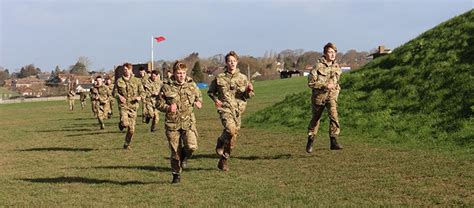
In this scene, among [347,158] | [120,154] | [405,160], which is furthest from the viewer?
[120,154]

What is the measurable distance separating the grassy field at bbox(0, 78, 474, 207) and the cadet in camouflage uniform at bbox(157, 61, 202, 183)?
551mm

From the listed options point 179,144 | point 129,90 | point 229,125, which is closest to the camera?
point 179,144

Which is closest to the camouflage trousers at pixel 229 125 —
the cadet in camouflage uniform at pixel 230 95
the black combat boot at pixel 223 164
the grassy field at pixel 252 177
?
the cadet in camouflage uniform at pixel 230 95

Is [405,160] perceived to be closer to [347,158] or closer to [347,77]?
[347,158]

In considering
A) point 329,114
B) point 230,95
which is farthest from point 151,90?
point 230,95

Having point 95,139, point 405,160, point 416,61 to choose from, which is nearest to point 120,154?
point 95,139

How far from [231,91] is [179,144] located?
1.52 meters

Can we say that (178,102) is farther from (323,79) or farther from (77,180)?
(323,79)

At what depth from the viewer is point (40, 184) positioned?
392 inches

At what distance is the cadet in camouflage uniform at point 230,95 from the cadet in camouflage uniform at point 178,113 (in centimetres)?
80

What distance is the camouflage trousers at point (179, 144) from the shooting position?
30.5ft

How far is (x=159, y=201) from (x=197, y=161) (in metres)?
4.03

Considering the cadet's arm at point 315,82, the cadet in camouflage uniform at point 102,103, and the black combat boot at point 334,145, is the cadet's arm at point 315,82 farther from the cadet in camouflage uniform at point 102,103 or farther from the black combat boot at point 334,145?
the cadet in camouflage uniform at point 102,103

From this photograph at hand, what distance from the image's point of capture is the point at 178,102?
30.8 feet
